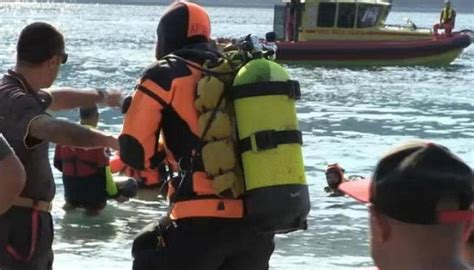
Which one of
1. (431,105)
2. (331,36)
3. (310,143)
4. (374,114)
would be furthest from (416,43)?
(310,143)

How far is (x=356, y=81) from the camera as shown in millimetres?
26031

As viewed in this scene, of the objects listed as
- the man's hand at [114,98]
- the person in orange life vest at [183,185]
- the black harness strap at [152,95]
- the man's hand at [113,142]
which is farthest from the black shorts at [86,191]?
the black harness strap at [152,95]

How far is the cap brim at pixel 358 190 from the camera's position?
7.47 ft

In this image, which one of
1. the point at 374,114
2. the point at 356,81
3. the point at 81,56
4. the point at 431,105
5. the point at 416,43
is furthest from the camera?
the point at 81,56

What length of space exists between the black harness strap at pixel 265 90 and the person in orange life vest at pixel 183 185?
5.8 inches

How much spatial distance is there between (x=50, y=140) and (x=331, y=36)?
2661 cm

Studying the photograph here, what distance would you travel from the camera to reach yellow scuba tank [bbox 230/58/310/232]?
11.7ft

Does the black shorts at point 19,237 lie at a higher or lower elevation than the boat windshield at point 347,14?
Result: higher

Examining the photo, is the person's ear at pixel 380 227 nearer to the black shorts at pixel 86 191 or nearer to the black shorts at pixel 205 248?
the black shorts at pixel 205 248

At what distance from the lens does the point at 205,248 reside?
3.68m

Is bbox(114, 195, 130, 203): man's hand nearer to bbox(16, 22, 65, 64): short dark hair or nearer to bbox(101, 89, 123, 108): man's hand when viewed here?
bbox(101, 89, 123, 108): man's hand

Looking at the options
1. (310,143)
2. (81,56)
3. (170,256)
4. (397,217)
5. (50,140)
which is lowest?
(81,56)

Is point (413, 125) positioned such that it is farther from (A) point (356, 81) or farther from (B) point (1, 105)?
(B) point (1, 105)

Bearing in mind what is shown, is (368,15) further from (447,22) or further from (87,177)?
(87,177)
